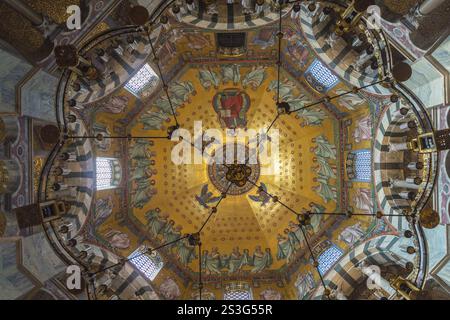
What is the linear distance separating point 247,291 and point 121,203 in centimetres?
699

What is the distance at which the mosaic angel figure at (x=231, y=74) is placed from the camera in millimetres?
13680

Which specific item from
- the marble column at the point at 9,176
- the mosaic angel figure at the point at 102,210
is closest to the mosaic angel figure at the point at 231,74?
the mosaic angel figure at the point at 102,210

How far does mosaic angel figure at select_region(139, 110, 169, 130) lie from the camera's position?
46.5ft

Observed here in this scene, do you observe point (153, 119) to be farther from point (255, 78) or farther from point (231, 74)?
point (255, 78)

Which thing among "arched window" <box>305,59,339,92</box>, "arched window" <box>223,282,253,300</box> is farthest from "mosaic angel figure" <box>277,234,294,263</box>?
"arched window" <box>305,59,339,92</box>

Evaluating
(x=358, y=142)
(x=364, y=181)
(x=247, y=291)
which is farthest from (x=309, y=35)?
(x=247, y=291)

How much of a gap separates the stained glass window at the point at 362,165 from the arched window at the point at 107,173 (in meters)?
10.1

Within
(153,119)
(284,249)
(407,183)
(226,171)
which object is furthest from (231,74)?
(284,249)

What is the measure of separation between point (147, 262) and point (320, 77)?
1065 centimetres

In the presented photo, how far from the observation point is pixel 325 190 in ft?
47.1

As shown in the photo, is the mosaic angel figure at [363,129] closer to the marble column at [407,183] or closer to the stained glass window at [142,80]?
the marble column at [407,183]

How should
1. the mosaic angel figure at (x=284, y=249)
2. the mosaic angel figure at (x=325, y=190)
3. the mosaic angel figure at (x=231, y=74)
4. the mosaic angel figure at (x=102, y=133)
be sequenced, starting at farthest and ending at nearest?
the mosaic angel figure at (x=284, y=249)
the mosaic angel figure at (x=325, y=190)
the mosaic angel figure at (x=231, y=74)
the mosaic angel figure at (x=102, y=133)

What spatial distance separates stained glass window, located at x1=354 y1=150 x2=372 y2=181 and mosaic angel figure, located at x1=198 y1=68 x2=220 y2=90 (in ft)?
22.1

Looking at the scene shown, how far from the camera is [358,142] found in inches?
506
